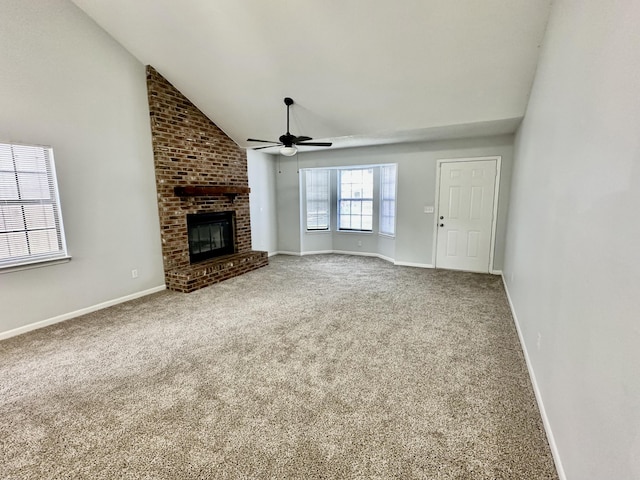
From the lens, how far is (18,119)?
3.01 metres

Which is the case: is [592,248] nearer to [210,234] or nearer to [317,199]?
[210,234]

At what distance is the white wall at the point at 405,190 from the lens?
504 centimetres

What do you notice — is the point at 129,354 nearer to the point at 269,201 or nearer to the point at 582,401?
the point at 582,401

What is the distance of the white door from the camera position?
5.11 meters

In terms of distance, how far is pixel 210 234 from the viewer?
17.7ft

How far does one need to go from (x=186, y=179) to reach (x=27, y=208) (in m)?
1.97

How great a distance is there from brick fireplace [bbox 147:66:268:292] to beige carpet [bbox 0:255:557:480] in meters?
1.06

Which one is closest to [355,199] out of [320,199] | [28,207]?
[320,199]

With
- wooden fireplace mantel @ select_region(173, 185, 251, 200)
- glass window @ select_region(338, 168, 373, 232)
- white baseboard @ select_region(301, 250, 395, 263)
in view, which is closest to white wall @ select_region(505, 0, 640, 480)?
white baseboard @ select_region(301, 250, 395, 263)

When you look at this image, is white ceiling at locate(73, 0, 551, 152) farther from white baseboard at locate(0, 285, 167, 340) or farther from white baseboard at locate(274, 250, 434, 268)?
white baseboard at locate(0, 285, 167, 340)

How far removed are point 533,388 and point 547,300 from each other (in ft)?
2.37

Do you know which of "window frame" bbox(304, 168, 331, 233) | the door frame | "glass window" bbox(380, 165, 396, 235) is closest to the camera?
the door frame

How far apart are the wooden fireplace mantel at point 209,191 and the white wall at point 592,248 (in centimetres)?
444

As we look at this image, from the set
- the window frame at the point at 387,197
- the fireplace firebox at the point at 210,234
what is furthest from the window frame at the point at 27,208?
the window frame at the point at 387,197
